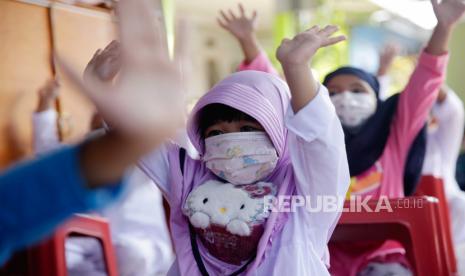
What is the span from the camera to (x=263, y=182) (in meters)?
1.12

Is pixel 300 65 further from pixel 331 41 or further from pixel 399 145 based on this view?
pixel 399 145

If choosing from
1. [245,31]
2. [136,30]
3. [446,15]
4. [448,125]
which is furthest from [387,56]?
[136,30]

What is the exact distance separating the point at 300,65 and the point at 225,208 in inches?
12.7

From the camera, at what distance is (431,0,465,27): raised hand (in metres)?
1.45

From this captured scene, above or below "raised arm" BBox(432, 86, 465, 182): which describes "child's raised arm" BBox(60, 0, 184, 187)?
above

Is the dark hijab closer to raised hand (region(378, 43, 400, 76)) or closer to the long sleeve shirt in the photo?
the long sleeve shirt

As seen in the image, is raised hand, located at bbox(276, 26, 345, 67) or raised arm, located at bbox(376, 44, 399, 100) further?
raised arm, located at bbox(376, 44, 399, 100)

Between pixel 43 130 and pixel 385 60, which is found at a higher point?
pixel 385 60

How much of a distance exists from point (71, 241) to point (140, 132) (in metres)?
1.56

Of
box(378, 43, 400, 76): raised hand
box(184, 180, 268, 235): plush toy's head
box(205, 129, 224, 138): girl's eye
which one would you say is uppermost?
box(378, 43, 400, 76): raised hand

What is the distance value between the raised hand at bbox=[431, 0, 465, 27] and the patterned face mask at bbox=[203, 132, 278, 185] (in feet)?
2.23

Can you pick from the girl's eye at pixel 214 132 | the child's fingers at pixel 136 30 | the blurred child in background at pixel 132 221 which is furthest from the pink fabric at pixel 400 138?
the child's fingers at pixel 136 30

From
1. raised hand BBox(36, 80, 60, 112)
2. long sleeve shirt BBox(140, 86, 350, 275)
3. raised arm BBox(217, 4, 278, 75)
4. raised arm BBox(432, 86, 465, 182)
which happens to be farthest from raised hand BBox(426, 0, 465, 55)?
raised hand BBox(36, 80, 60, 112)

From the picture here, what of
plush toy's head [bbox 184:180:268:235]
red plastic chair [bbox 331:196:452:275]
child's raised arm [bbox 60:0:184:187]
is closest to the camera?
child's raised arm [bbox 60:0:184:187]
